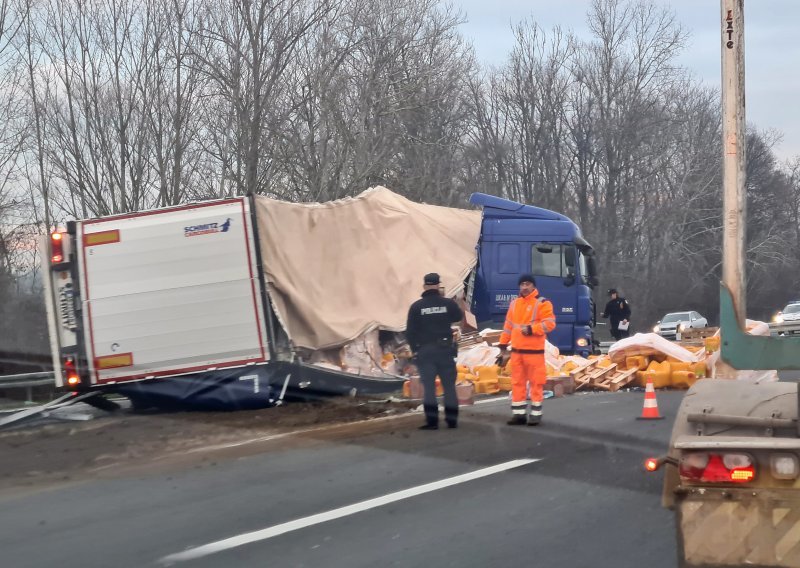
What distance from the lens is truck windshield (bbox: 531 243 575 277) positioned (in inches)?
789

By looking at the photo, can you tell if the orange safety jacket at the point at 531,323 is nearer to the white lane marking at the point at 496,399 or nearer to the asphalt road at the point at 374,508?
the asphalt road at the point at 374,508

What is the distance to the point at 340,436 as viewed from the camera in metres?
11.4

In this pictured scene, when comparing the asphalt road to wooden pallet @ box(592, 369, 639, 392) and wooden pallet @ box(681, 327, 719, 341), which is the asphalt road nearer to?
wooden pallet @ box(592, 369, 639, 392)

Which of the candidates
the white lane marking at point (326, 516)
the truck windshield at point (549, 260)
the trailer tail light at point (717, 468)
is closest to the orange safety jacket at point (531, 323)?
the white lane marking at point (326, 516)

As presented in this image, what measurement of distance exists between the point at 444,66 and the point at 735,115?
103 feet

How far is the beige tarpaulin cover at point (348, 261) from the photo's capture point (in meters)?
13.8

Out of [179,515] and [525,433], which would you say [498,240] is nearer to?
[525,433]

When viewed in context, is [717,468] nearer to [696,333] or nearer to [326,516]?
[326,516]

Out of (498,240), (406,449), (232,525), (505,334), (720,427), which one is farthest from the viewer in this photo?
(498,240)

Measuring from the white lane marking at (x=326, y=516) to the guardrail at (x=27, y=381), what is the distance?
30.6 ft

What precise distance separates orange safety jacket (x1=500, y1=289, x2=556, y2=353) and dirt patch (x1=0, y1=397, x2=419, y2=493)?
2.61 m

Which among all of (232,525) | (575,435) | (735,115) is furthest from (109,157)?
(735,115)

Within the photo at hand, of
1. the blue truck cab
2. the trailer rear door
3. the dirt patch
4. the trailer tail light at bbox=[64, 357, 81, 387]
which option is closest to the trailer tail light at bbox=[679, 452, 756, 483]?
the dirt patch

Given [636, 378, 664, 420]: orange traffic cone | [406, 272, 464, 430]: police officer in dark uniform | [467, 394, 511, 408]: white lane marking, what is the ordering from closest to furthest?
[406, 272, 464, 430]: police officer in dark uniform
[636, 378, 664, 420]: orange traffic cone
[467, 394, 511, 408]: white lane marking
